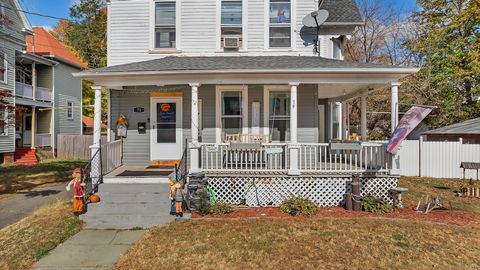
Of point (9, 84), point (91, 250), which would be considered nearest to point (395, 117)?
point (91, 250)

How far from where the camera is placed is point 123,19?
35.6ft

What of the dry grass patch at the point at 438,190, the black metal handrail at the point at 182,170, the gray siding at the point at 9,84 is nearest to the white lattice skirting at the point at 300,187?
Result: the black metal handrail at the point at 182,170

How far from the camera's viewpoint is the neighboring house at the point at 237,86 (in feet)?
27.7

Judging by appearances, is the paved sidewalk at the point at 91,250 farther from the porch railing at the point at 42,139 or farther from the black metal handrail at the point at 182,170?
the porch railing at the point at 42,139

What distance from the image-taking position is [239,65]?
8.92 metres

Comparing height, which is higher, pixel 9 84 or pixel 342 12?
pixel 342 12

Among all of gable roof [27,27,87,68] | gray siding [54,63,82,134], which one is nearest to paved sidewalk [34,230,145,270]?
gray siding [54,63,82,134]

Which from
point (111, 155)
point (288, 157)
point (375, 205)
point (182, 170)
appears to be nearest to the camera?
point (375, 205)

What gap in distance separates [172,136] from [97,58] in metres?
35.1

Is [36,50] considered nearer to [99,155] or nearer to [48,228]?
[99,155]

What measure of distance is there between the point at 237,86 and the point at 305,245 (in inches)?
231

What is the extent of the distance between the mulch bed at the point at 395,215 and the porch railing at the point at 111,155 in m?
3.35

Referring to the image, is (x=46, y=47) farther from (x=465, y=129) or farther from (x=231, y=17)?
(x=465, y=129)

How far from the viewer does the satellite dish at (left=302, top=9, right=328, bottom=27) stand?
10.0 metres
